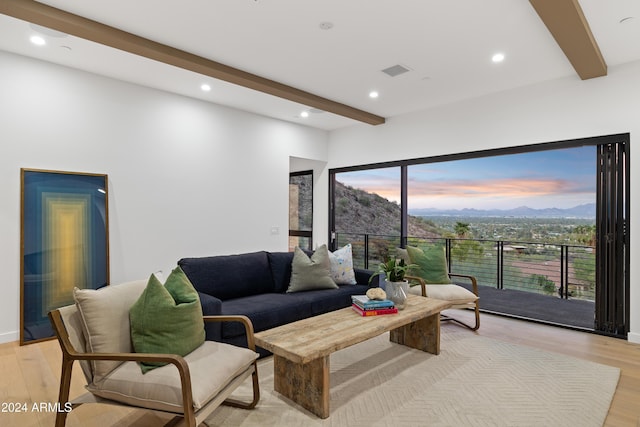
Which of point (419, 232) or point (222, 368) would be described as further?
point (419, 232)

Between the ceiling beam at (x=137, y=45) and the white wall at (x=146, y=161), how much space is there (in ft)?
3.73

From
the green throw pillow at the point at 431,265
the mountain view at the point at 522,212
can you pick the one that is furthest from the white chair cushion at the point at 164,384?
the mountain view at the point at 522,212

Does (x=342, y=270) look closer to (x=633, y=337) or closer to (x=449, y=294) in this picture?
(x=449, y=294)

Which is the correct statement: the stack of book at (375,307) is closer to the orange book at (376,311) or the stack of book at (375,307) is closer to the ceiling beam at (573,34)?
the orange book at (376,311)

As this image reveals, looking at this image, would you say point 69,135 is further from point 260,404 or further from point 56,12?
point 260,404

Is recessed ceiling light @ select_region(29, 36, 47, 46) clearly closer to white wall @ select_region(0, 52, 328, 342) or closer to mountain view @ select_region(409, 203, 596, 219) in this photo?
white wall @ select_region(0, 52, 328, 342)

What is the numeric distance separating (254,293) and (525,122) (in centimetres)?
374

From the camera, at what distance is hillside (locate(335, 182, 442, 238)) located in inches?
245

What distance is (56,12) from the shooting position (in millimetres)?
2645

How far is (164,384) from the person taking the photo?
1795 millimetres

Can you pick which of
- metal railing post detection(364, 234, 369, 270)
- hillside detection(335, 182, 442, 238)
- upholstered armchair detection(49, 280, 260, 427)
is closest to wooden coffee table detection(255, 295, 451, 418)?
upholstered armchair detection(49, 280, 260, 427)

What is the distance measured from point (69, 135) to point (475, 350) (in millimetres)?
4593

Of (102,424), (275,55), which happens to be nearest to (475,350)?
(102,424)

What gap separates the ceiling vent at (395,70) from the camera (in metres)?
3.78
